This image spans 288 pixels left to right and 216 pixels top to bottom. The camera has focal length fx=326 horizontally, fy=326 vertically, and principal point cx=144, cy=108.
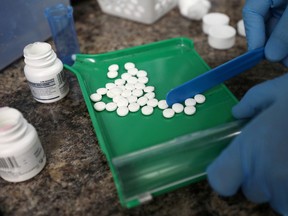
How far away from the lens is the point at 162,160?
618 millimetres

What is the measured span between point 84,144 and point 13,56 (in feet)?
1.27

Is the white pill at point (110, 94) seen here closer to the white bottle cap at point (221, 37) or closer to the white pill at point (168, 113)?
the white pill at point (168, 113)

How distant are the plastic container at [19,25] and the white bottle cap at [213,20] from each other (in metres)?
0.44

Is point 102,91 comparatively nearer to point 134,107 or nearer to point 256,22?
point 134,107

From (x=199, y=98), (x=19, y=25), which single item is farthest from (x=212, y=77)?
(x=19, y=25)

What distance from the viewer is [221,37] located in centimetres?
96

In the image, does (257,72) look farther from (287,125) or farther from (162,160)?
(162,160)

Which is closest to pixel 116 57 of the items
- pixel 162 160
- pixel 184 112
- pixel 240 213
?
pixel 184 112

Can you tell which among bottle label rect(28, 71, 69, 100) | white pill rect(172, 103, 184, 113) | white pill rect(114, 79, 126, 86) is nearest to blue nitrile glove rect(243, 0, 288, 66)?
white pill rect(172, 103, 184, 113)

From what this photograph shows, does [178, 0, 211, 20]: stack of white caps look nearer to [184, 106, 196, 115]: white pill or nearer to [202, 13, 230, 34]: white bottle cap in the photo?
[202, 13, 230, 34]: white bottle cap

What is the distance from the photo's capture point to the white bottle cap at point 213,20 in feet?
3.34

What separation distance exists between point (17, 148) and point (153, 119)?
302mm

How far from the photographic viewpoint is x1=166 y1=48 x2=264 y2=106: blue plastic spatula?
2.44 feet

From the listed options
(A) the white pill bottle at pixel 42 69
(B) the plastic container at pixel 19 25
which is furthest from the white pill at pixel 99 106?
(B) the plastic container at pixel 19 25
